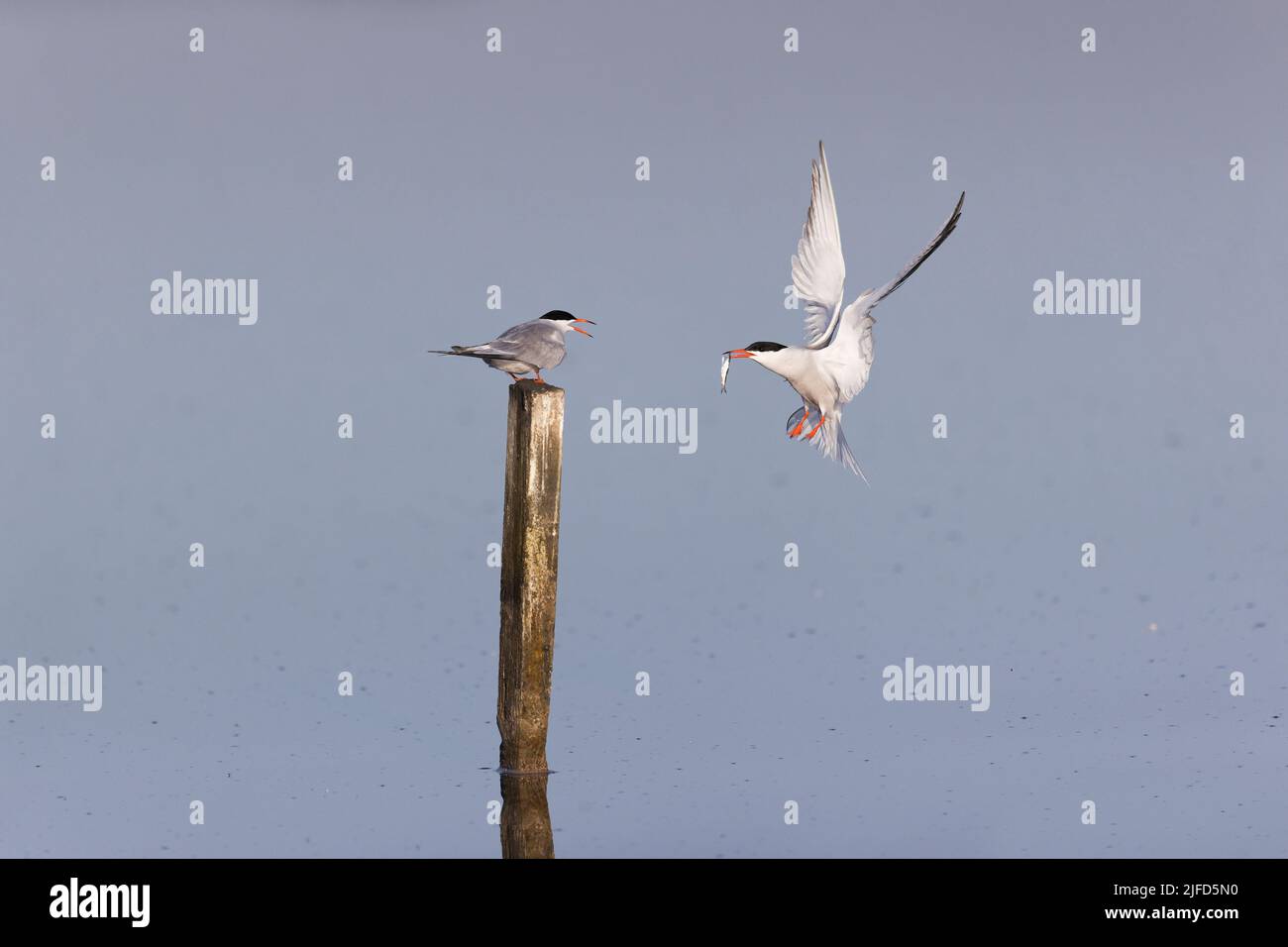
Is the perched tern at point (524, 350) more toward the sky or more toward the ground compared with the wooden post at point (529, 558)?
more toward the sky

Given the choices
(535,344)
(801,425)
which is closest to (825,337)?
(801,425)

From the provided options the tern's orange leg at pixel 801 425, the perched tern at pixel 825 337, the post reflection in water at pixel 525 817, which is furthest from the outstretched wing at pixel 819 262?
the post reflection in water at pixel 525 817

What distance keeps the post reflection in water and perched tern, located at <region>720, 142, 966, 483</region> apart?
2.89m

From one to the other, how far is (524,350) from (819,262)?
6.84ft

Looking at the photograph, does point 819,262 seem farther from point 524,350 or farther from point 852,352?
point 524,350

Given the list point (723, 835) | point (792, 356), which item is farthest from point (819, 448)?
point (723, 835)

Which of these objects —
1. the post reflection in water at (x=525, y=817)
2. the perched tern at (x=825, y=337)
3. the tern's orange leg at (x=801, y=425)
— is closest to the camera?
the post reflection in water at (x=525, y=817)

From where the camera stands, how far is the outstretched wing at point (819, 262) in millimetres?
11500

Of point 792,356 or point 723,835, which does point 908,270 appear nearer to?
point 792,356

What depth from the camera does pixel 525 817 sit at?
1095cm

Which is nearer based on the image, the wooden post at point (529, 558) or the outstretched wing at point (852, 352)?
the wooden post at point (529, 558)

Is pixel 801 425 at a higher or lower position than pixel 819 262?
lower

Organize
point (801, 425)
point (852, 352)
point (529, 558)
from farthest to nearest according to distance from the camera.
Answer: point (801, 425)
point (852, 352)
point (529, 558)

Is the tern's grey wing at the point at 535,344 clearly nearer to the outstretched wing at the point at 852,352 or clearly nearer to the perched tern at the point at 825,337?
the perched tern at the point at 825,337
